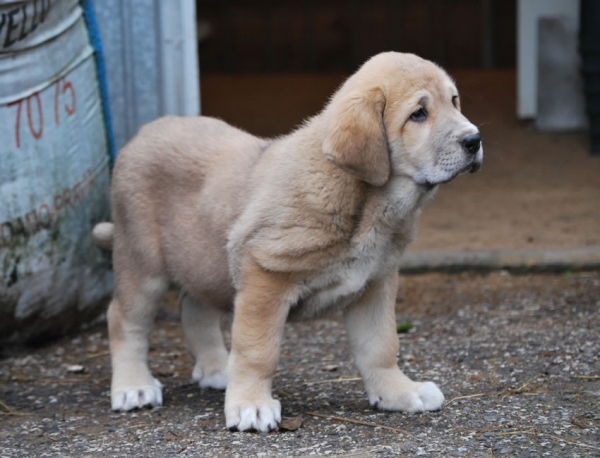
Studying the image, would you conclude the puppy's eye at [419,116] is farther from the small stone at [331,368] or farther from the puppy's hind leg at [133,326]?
the small stone at [331,368]

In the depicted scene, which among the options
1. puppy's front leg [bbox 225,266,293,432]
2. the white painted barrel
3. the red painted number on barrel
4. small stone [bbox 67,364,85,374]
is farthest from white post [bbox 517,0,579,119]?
puppy's front leg [bbox 225,266,293,432]

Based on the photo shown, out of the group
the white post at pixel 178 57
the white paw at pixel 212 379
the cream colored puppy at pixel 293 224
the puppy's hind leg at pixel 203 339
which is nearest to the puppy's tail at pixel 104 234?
the cream colored puppy at pixel 293 224

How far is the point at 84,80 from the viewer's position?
5492 millimetres

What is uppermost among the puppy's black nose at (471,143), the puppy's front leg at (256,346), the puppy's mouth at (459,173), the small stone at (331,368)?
the puppy's black nose at (471,143)

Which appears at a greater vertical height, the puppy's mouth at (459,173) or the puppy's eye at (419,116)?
the puppy's eye at (419,116)

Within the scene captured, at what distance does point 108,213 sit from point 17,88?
1.01 metres

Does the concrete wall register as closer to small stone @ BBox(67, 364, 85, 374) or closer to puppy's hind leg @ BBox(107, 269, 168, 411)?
small stone @ BBox(67, 364, 85, 374)

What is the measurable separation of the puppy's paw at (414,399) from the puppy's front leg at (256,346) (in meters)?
0.48

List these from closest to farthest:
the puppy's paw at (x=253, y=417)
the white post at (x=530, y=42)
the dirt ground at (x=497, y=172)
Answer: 1. the puppy's paw at (x=253, y=417)
2. the dirt ground at (x=497, y=172)
3. the white post at (x=530, y=42)

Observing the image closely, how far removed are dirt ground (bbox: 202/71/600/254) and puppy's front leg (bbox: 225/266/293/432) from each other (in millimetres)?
1870

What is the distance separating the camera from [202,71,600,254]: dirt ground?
7.45 metres

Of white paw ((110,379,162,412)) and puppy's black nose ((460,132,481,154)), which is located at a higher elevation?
puppy's black nose ((460,132,481,154))

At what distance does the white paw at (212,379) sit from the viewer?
4.66m

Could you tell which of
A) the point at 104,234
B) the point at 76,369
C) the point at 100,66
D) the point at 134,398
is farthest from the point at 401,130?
the point at 100,66
